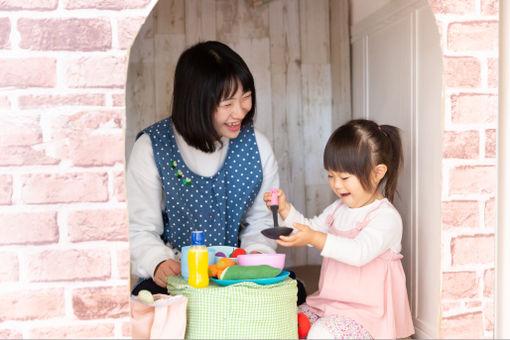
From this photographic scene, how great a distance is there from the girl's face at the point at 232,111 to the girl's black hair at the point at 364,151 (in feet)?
1.01

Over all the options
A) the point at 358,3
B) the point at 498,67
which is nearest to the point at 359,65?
the point at 358,3

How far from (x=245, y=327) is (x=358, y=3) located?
1498 mm

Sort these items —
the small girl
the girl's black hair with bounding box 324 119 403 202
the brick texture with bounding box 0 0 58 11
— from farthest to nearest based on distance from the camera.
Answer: the girl's black hair with bounding box 324 119 403 202 → the small girl → the brick texture with bounding box 0 0 58 11

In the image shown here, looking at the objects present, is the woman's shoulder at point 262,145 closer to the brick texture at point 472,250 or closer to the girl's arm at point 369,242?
the girl's arm at point 369,242

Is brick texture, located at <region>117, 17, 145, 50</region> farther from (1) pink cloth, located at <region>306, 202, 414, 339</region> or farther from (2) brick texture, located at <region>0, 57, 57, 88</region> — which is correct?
(1) pink cloth, located at <region>306, 202, 414, 339</region>

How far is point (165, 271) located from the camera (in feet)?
5.70

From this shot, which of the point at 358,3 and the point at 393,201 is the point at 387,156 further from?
the point at 358,3

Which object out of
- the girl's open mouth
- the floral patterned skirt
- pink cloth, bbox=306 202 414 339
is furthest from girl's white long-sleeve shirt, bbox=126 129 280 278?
the floral patterned skirt

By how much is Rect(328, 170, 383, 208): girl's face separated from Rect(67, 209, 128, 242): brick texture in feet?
2.44

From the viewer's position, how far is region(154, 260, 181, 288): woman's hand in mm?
1727

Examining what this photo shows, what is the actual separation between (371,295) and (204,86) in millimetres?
848

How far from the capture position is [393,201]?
2.03 m

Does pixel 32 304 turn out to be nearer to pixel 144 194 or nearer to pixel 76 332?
pixel 76 332

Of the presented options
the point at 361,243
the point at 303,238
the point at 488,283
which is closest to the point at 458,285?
the point at 488,283
